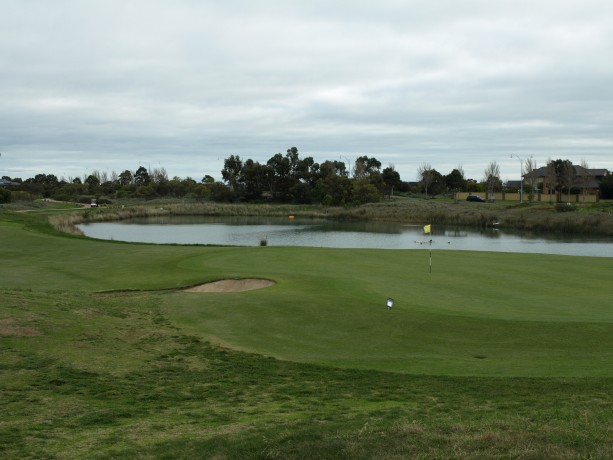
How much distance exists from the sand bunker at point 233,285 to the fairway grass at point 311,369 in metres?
0.60

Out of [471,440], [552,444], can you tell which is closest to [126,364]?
[471,440]

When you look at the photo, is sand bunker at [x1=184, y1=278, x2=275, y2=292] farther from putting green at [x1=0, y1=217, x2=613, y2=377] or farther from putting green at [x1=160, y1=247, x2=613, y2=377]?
putting green at [x1=160, y1=247, x2=613, y2=377]

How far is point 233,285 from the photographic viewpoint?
23938mm

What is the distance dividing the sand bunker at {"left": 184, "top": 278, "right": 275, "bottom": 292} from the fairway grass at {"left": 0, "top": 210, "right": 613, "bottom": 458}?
0.60 metres

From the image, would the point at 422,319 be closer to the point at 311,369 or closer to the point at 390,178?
the point at 311,369

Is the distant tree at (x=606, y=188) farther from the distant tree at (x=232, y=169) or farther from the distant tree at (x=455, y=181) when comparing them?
the distant tree at (x=232, y=169)

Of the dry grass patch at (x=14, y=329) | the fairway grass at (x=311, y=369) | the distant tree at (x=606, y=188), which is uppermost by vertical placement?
the distant tree at (x=606, y=188)

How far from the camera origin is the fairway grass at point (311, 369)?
→ 848 cm

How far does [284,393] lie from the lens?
472 inches

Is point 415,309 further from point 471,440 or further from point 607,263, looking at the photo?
point 607,263

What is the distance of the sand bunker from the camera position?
926 inches

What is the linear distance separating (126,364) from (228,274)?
12312mm

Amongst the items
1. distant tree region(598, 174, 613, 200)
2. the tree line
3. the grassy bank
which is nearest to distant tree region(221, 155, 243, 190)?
the tree line

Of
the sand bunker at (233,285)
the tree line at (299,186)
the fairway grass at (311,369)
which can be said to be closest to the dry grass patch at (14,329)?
the fairway grass at (311,369)
